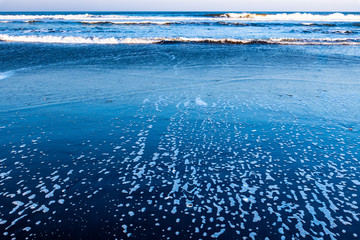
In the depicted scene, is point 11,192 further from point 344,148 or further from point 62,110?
point 344,148

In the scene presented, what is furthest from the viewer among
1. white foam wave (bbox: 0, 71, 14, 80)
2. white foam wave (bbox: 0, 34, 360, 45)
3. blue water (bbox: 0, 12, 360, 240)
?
white foam wave (bbox: 0, 34, 360, 45)

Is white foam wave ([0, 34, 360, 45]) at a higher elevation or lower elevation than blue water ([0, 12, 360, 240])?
lower

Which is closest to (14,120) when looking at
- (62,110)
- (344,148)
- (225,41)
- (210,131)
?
(62,110)

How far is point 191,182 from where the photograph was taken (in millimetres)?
2830

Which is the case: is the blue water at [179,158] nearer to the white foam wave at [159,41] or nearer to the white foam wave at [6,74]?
the white foam wave at [6,74]

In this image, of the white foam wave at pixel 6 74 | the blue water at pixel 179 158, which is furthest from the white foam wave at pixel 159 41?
the blue water at pixel 179 158

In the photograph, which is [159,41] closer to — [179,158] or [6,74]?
[6,74]

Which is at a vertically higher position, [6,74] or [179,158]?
[179,158]

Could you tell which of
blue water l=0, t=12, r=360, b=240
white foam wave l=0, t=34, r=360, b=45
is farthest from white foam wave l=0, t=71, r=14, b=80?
white foam wave l=0, t=34, r=360, b=45

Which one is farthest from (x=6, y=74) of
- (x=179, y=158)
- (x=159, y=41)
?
(x=159, y=41)

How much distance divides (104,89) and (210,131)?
325cm

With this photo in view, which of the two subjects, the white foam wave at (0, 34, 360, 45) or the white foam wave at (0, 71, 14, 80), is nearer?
the white foam wave at (0, 71, 14, 80)

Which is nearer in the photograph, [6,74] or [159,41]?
[6,74]

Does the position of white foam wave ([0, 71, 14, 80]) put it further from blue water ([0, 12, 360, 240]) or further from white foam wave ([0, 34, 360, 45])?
white foam wave ([0, 34, 360, 45])
